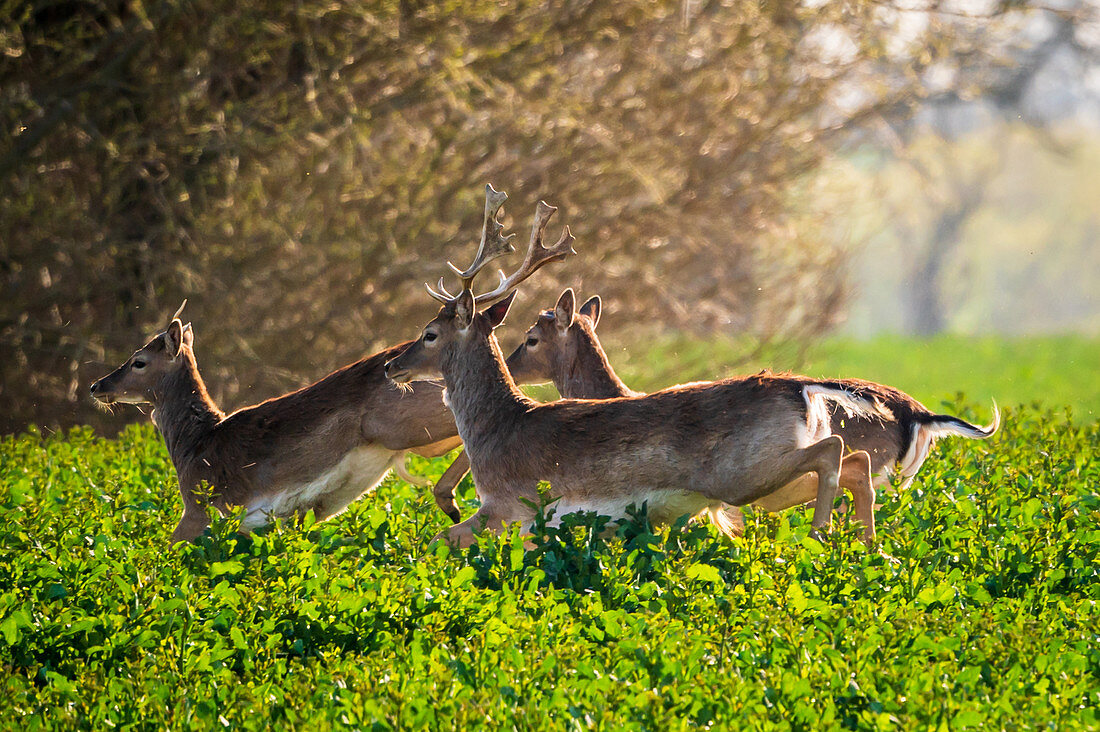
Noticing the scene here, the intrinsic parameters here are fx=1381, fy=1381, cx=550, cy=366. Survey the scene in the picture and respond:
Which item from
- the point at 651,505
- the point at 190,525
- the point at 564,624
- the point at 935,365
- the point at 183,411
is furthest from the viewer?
the point at 935,365

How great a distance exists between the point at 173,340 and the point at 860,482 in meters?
3.90

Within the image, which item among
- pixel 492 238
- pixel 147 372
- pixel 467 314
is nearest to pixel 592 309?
pixel 492 238

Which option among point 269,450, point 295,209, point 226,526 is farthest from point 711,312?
point 226,526

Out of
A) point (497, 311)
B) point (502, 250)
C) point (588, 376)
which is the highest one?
point (502, 250)

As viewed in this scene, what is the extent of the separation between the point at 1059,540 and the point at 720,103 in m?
10.6

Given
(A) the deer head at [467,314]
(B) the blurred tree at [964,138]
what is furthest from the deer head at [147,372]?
(B) the blurred tree at [964,138]

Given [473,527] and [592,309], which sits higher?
[473,527]

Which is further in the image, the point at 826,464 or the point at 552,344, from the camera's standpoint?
the point at 552,344

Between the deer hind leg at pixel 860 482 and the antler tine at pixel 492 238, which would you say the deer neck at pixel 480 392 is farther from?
the deer hind leg at pixel 860 482

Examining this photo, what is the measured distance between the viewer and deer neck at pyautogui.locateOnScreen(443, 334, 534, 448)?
274 inches

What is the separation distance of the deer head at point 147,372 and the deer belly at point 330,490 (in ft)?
3.56

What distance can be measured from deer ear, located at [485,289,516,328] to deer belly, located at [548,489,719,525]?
1.30 metres

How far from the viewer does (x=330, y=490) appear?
721 cm

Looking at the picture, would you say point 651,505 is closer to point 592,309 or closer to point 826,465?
point 826,465
